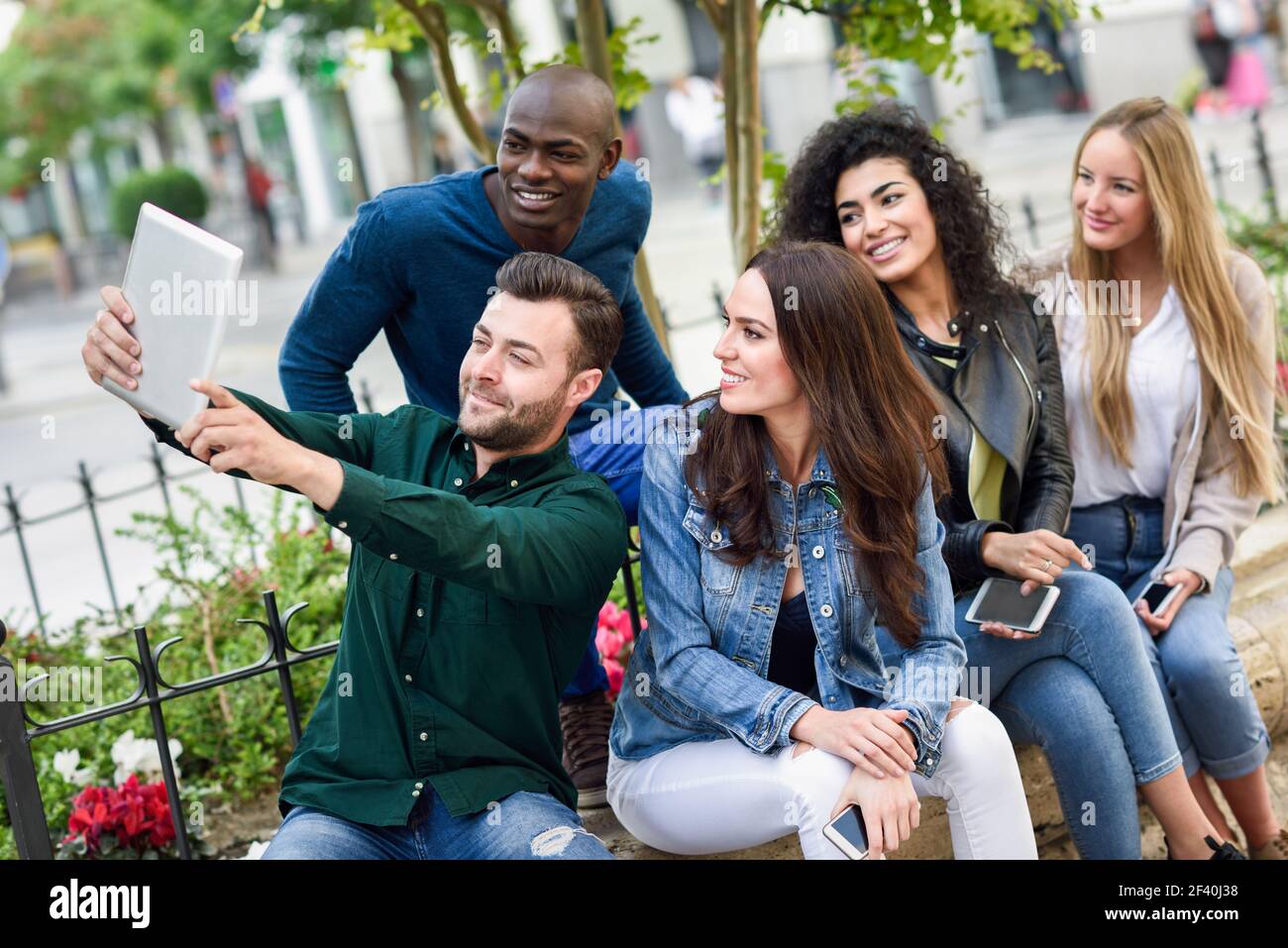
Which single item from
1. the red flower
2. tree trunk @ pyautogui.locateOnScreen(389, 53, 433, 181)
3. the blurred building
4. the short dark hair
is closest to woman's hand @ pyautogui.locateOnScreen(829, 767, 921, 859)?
the short dark hair

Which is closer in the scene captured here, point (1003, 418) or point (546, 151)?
point (546, 151)

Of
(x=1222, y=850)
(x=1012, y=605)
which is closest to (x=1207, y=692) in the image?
(x=1222, y=850)

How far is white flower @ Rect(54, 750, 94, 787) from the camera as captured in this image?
355cm

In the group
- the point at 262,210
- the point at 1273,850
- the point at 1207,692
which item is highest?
the point at 262,210

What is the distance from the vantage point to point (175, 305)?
6.86ft

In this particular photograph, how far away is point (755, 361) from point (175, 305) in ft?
3.57

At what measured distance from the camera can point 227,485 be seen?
8078 mm

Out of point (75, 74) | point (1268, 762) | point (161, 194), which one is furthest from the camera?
point (75, 74)

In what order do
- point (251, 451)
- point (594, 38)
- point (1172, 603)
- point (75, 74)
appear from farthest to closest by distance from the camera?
point (75, 74) < point (594, 38) < point (1172, 603) < point (251, 451)

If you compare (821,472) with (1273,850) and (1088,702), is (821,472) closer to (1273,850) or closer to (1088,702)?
(1088,702)

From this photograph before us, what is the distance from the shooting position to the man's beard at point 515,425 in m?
2.57

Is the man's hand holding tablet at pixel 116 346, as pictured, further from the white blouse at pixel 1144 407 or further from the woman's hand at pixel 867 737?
the white blouse at pixel 1144 407

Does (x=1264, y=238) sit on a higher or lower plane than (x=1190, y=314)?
lower
